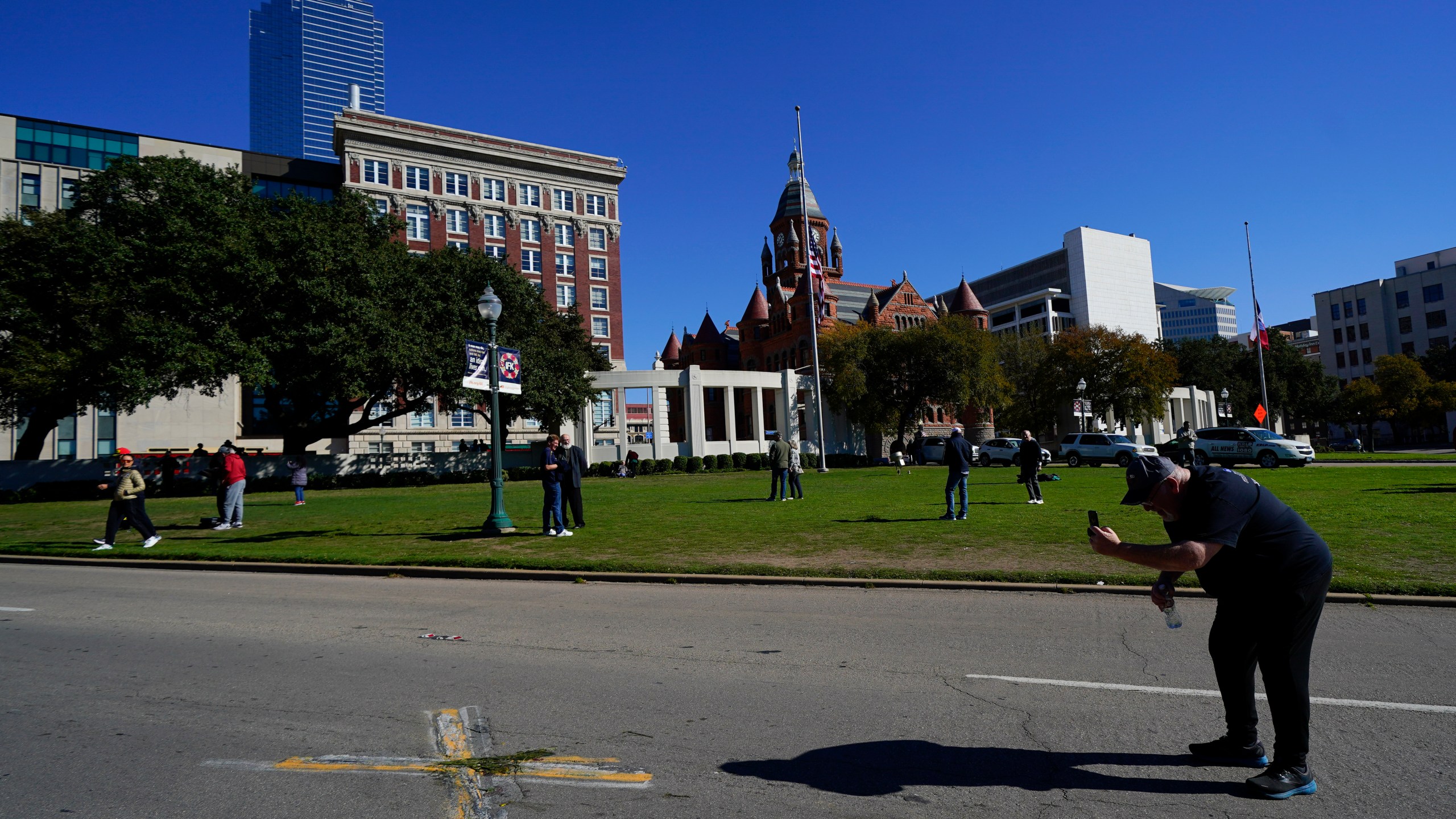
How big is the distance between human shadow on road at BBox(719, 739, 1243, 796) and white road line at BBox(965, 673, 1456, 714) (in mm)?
1024

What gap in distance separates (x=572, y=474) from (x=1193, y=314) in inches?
7718

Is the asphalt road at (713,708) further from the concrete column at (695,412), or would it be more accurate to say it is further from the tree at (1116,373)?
the tree at (1116,373)

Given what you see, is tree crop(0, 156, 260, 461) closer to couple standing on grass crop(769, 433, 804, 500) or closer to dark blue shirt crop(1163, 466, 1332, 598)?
couple standing on grass crop(769, 433, 804, 500)

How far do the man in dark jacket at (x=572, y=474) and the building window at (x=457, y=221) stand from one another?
193 ft

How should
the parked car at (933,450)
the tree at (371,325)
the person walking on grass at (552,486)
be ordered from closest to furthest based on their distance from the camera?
the person walking on grass at (552,486) < the tree at (371,325) < the parked car at (933,450)

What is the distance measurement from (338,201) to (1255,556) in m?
45.7

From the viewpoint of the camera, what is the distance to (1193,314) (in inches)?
6890

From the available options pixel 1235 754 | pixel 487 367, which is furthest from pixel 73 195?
pixel 1235 754

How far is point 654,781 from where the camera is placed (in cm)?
375

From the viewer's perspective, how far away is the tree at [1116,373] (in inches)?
2179

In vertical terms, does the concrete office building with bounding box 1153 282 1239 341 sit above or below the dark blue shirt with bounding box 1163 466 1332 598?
above

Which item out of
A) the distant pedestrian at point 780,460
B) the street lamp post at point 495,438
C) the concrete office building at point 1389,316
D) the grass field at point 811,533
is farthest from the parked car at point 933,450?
the concrete office building at point 1389,316

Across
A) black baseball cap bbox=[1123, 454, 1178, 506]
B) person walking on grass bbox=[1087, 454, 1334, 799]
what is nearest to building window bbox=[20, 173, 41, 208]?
black baseball cap bbox=[1123, 454, 1178, 506]

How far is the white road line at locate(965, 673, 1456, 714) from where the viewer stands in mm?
4586
